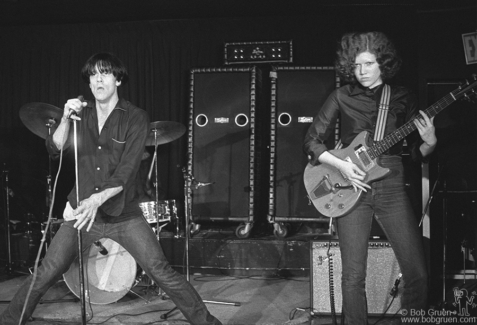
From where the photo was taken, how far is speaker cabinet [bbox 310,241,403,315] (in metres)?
4.17

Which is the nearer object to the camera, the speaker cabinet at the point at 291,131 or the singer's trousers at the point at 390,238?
the singer's trousers at the point at 390,238

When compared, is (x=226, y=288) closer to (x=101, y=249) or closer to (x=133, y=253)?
(x=101, y=249)

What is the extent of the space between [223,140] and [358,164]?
10.2 feet

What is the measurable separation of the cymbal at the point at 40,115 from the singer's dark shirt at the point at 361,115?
250 cm

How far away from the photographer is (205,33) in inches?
273

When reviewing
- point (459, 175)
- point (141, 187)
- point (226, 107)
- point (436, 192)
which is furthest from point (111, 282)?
point (459, 175)

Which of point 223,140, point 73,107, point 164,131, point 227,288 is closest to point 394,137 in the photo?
point 73,107

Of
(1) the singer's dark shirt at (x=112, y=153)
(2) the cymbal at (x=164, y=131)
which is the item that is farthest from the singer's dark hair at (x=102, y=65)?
(2) the cymbal at (x=164, y=131)

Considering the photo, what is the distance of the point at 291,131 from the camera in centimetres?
623

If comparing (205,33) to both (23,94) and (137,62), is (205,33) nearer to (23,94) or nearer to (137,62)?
(137,62)

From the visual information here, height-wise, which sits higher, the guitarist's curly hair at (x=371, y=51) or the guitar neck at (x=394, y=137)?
the guitarist's curly hair at (x=371, y=51)

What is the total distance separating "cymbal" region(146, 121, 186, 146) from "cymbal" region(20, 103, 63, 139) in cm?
89

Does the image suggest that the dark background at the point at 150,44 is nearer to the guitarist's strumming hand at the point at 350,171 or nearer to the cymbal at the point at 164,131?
the cymbal at the point at 164,131

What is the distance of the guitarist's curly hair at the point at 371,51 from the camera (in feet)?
10.9
